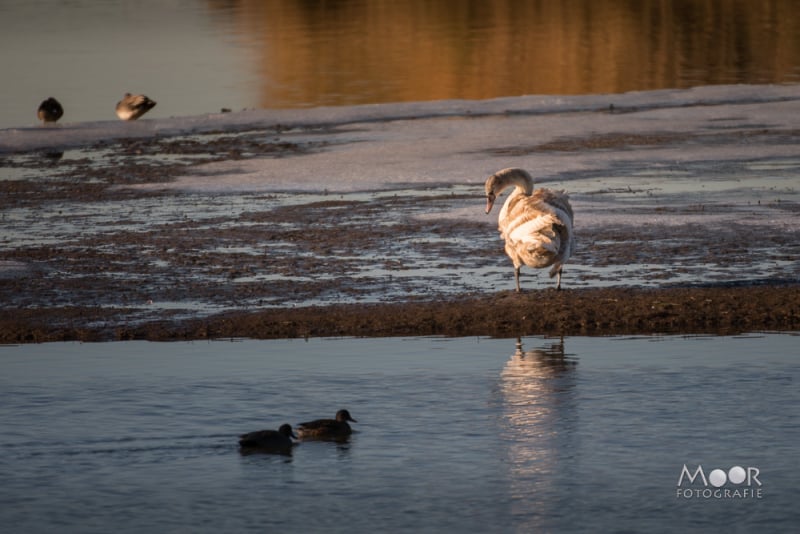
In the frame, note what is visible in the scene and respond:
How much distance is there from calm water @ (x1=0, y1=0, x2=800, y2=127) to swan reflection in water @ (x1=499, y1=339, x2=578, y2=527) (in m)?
18.3

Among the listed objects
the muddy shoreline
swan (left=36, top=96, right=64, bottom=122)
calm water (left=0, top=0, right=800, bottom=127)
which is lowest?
the muddy shoreline

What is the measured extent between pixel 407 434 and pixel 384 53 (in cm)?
3116

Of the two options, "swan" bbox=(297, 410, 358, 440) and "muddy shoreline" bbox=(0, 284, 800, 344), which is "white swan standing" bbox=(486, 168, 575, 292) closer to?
"muddy shoreline" bbox=(0, 284, 800, 344)

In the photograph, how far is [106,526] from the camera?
24.0 ft

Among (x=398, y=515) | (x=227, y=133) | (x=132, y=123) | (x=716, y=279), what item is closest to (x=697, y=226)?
(x=716, y=279)

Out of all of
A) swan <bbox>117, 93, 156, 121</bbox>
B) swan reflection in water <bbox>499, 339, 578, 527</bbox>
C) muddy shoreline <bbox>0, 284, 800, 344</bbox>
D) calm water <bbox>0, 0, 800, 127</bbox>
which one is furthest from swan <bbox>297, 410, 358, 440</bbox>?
calm water <bbox>0, 0, 800, 127</bbox>

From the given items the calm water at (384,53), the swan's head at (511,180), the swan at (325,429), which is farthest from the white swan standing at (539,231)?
the calm water at (384,53)

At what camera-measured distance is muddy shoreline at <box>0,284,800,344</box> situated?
11352mm

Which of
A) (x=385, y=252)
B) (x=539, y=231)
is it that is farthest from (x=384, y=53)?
(x=539, y=231)

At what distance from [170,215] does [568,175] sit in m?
5.01

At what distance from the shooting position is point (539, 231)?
39.8 feet

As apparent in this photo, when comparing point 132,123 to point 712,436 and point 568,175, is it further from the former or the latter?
point 712,436

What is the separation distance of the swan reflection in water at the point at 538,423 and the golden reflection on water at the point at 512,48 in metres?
18.9

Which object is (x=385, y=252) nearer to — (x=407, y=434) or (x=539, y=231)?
(x=539, y=231)
